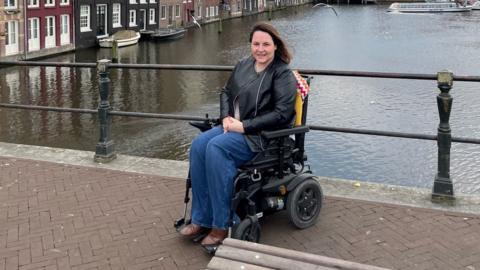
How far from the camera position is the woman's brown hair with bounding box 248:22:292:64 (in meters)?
3.94

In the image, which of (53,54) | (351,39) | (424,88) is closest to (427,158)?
(424,88)

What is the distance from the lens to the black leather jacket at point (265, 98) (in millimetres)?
3892

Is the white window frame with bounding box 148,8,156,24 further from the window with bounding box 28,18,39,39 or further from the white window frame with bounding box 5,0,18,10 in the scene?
the white window frame with bounding box 5,0,18,10

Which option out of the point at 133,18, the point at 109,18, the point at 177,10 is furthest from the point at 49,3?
the point at 177,10

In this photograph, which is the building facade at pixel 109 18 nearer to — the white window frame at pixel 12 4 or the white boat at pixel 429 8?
the white window frame at pixel 12 4

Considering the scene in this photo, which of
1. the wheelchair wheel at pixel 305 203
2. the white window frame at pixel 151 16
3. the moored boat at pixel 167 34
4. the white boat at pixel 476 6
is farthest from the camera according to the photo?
the white boat at pixel 476 6

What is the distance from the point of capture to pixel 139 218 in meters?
4.52

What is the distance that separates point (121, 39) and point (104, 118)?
32.9 metres

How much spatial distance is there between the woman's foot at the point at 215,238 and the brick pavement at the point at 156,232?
0.31 ft

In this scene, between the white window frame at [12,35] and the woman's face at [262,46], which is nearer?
the woman's face at [262,46]

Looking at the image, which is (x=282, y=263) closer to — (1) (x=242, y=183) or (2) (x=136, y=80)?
(1) (x=242, y=183)

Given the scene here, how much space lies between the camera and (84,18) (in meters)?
37.2

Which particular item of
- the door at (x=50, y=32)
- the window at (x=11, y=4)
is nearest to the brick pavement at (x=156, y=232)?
the window at (x=11, y=4)

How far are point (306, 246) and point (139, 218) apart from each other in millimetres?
1393
